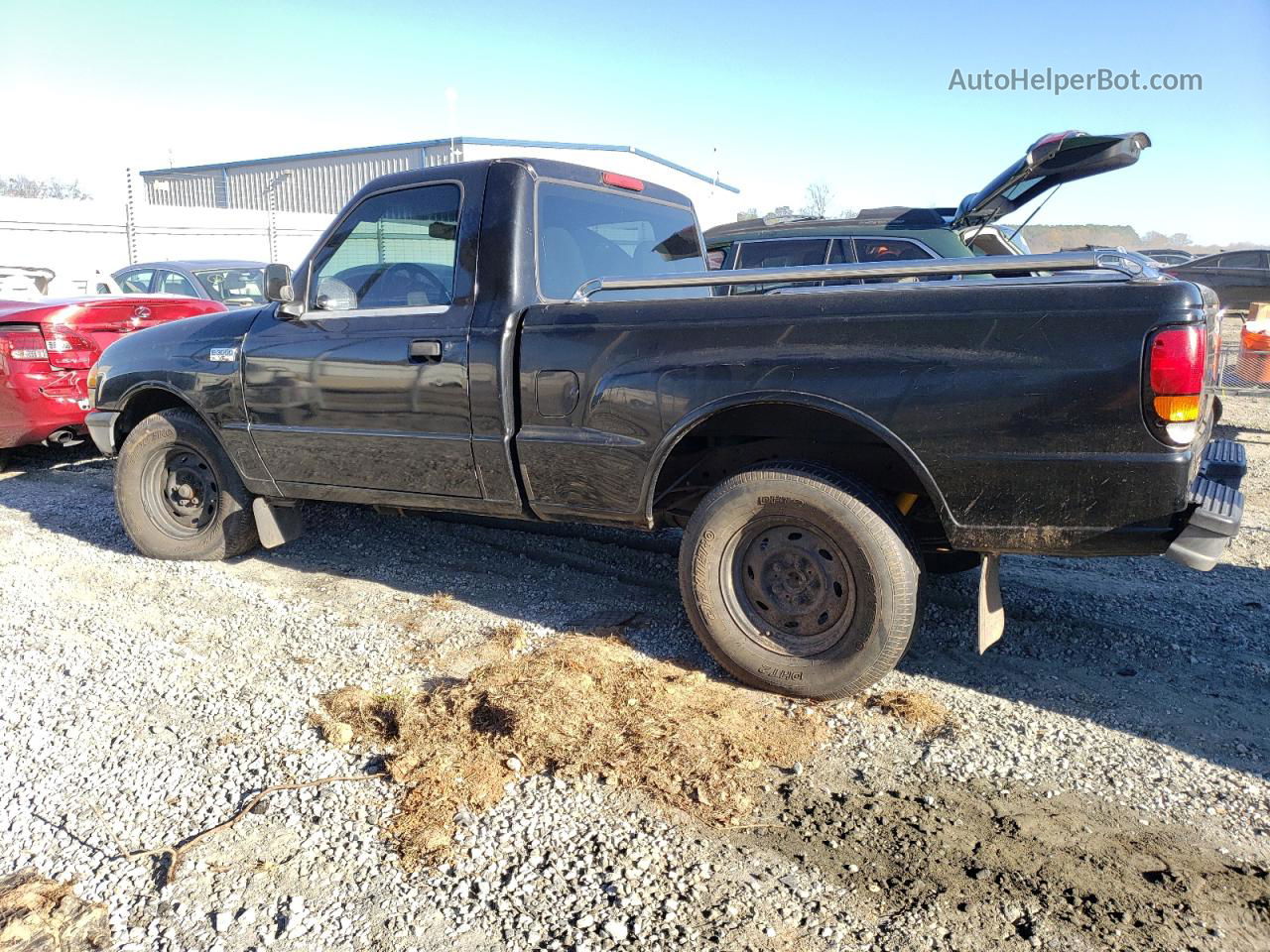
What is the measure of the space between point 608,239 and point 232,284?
28.3ft

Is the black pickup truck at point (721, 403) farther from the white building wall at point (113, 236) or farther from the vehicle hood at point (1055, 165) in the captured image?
the white building wall at point (113, 236)

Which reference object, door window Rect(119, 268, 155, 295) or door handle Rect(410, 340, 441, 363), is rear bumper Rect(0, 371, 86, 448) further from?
door window Rect(119, 268, 155, 295)

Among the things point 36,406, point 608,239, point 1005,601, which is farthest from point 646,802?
point 36,406

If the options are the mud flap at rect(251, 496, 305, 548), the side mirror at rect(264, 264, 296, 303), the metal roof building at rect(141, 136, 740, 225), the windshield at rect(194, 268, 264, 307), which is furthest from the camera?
the metal roof building at rect(141, 136, 740, 225)

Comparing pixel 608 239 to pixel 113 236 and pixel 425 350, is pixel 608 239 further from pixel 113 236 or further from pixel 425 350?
pixel 113 236

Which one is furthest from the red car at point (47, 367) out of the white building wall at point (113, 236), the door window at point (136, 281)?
the white building wall at point (113, 236)

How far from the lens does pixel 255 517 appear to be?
5199 mm

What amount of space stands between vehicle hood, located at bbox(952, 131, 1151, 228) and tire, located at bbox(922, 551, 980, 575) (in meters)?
3.82

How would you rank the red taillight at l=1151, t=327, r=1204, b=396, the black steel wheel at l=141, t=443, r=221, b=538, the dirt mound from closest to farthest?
the dirt mound, the red taillight at l=1151, t=327, r=1204, b=396, the black steel wheel at l=141, t=443, r=221, b=538

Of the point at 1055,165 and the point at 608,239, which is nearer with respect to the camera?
the point at 608,239

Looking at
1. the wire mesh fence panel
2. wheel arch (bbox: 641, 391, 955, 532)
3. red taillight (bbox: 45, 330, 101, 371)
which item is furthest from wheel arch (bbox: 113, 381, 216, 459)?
the wire mesh fence panel

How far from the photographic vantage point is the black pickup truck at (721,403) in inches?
121

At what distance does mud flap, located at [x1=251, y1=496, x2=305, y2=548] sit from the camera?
5.20 meters

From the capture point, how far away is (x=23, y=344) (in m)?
7.16
